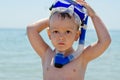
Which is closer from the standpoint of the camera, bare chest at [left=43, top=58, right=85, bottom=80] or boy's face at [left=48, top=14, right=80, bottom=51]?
boy's face at [left=48, top=14, right=80, bottom=51]

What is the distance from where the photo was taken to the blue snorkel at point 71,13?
2881mm

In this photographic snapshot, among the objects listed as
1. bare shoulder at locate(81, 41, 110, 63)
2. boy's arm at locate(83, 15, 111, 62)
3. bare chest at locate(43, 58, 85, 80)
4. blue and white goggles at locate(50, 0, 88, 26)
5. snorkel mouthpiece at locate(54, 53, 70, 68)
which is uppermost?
blue and white goggles at locate(50, 0, 88, 26)

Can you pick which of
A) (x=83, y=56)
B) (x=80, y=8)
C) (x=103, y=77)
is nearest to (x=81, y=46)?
(x=83, y=56)

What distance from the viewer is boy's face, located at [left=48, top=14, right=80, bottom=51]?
9.48 ft

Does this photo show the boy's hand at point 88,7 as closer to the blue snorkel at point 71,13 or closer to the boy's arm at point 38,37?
the blue snorkel at point 71,13

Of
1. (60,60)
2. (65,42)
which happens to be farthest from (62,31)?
(60,60)

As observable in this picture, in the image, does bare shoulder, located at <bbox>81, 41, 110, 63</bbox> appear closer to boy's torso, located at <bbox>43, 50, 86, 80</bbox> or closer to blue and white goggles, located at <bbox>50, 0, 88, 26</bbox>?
boy's torso, located at <bbox>43, 50, 86, 80</bbox>

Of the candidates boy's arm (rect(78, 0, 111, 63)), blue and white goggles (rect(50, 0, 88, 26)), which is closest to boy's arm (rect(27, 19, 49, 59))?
blue and white goggles (rect(50, 0, 88, 26))

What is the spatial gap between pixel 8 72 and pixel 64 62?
24.0 feet

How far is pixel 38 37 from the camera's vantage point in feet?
10.5

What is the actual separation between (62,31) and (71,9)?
168mm

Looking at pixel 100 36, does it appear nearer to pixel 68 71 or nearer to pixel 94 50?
pixel 94 50

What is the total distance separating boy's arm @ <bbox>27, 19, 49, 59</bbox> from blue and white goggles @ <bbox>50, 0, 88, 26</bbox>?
277 mm

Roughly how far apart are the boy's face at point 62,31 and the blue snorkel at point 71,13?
0.05 m
